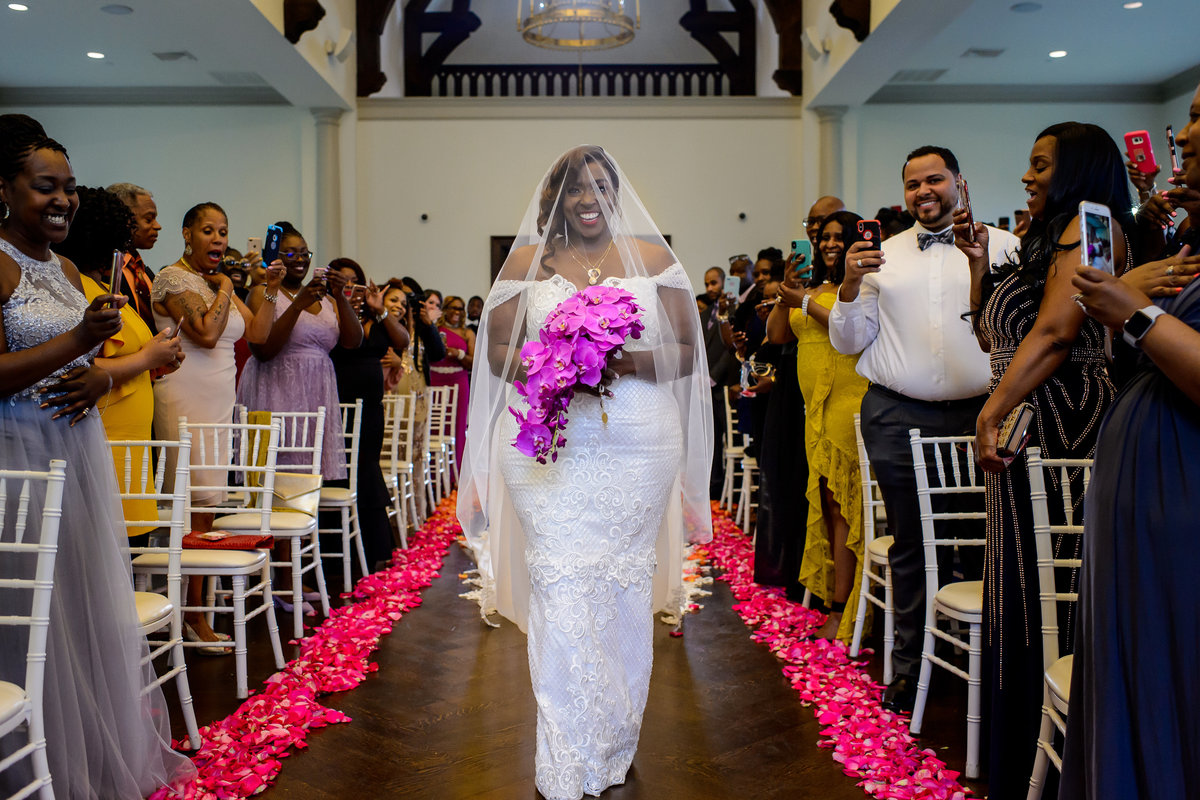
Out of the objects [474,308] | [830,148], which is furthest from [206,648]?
[830,148]

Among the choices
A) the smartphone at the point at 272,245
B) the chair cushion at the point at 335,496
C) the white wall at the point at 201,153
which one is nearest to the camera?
the smartphone at the point at 272,245

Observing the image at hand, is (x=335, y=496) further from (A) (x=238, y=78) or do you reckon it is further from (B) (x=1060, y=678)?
(A) (x=238, y=78)

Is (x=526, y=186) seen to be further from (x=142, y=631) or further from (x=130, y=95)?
(x=142, y=631)

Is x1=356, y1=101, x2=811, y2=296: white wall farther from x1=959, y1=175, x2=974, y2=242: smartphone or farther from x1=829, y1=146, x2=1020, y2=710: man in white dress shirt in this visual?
x1=959, y1=175, x2=974, y2=242: smartphone

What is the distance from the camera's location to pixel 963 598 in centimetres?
282

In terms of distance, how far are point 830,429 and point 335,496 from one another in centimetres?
261

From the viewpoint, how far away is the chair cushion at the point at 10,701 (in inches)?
72.6

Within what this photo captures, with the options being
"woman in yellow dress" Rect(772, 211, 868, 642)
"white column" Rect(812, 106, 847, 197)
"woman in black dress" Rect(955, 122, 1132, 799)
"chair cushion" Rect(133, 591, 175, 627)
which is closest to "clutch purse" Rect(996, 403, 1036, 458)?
"woman in black dress" Rect(955, 122, 1132, 799)

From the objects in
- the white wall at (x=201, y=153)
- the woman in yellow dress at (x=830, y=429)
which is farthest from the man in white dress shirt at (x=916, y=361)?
the white wall at (x=201, y=153)

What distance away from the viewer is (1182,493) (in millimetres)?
1601

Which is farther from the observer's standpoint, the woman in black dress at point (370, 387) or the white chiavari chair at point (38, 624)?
the woman in black dress at point (370, 387)

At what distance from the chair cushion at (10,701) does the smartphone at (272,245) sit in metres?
2.78

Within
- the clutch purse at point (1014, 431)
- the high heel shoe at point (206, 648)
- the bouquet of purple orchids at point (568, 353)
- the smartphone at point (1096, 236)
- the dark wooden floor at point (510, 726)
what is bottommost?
the dark wooden floor at point (510, 726)

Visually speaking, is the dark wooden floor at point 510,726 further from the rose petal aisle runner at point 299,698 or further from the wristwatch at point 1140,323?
the wristwatch at point 1140,323
